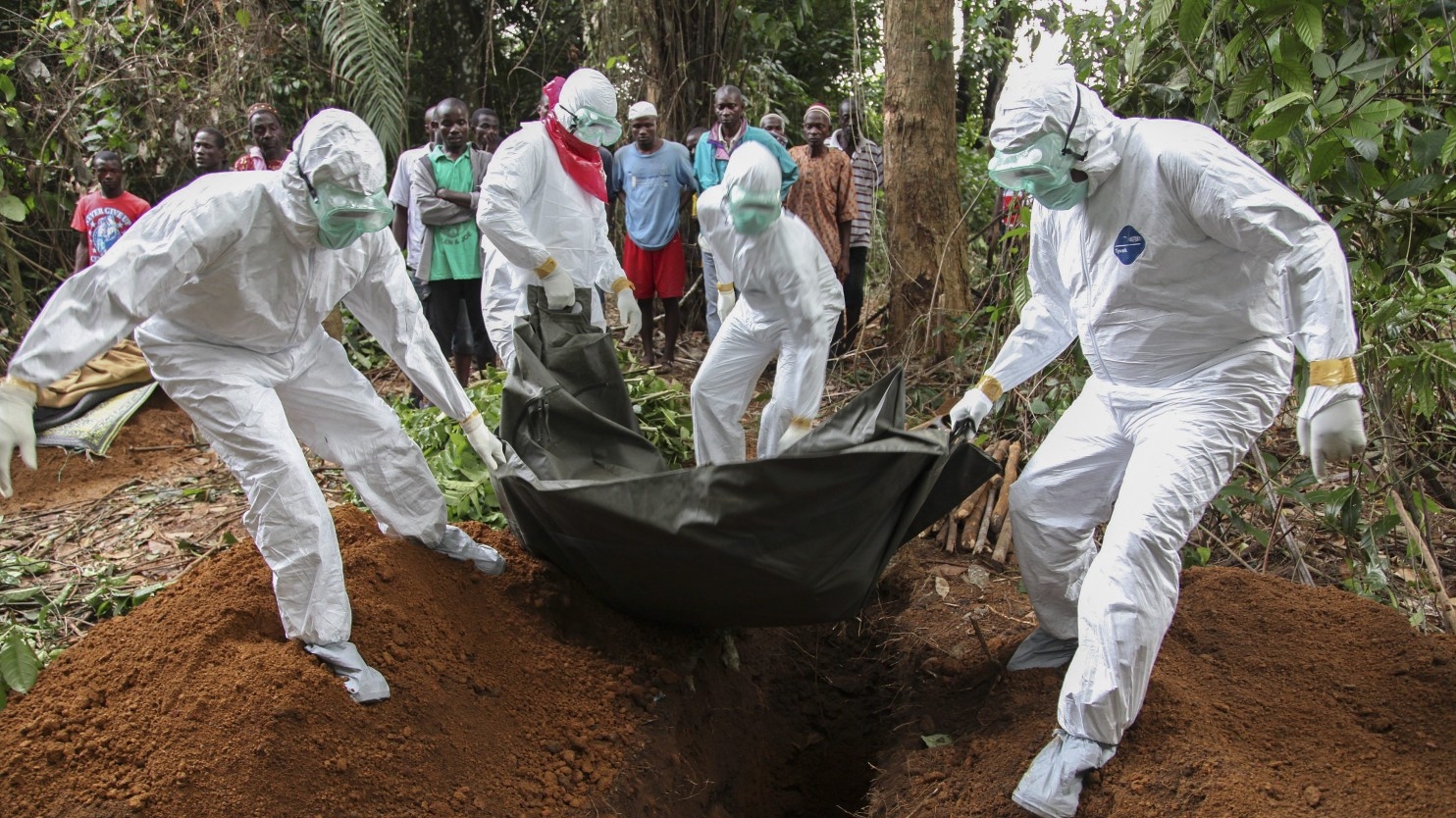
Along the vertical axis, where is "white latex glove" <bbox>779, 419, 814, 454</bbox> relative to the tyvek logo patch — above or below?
below

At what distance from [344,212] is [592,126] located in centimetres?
201

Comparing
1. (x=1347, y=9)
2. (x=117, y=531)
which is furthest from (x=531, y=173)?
(x=1347, y=9)

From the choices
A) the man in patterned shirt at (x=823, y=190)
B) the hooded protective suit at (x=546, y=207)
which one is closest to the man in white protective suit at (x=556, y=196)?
the hooded protective suit at (x=546, y=207)

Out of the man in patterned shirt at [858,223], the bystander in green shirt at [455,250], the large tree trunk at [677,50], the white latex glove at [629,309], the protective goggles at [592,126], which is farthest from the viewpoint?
the large tree trunk at [677,50]

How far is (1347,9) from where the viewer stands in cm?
325

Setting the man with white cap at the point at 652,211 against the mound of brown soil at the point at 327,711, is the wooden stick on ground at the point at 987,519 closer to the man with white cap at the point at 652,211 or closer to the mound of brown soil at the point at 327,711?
the mound of brown soil at the point at 327,711

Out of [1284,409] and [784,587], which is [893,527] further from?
[1284,409]

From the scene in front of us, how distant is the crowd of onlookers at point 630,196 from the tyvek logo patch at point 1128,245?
8.18 ft

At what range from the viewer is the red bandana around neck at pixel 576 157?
4699 mm

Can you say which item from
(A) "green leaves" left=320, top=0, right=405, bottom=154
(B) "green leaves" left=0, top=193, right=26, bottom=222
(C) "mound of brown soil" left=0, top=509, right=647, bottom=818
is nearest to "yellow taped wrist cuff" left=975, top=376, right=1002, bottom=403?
(C) "mound of brown soil" left=0, top=509, right=647, bottom=818

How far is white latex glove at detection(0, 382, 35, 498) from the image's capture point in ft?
8.01

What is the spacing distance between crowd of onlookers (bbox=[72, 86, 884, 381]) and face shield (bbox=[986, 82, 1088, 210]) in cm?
238

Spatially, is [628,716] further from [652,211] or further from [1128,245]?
[652,211]

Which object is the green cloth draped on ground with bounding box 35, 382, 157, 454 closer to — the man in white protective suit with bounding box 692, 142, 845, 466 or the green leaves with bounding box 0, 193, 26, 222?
the green leaves with bounding box 0, 193, 26, 222
